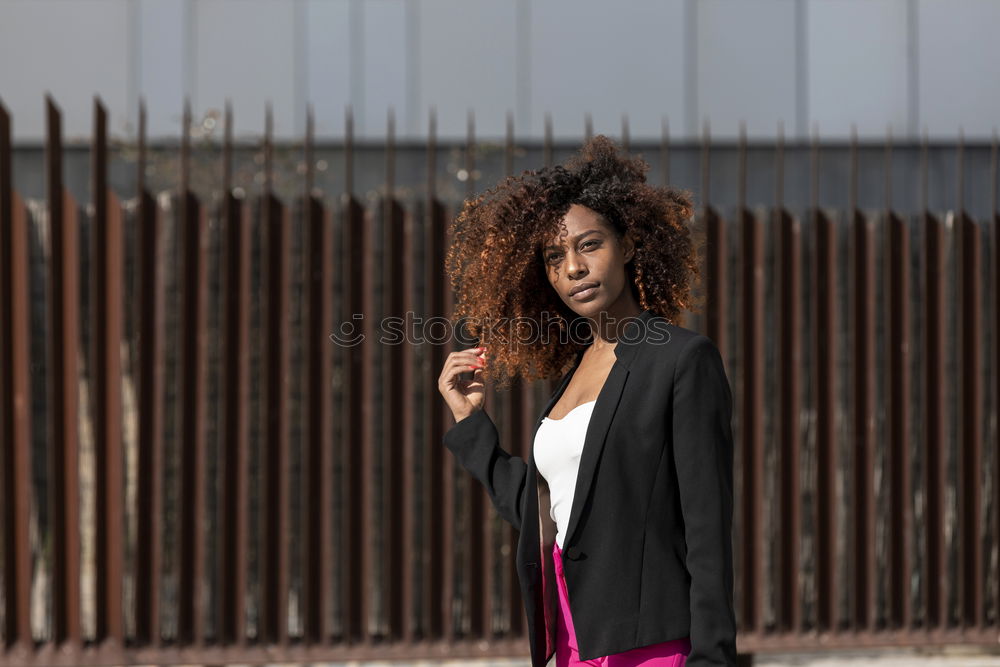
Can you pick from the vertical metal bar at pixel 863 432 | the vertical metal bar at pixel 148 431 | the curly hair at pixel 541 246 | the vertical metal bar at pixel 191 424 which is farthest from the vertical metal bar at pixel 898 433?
the vertical metal bar at pixel 148 431

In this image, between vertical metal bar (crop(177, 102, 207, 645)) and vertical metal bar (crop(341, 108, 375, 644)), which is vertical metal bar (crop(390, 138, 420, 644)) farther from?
vertical metal bar (crop(177, 102, 207, 645))

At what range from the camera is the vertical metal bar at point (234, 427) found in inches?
162

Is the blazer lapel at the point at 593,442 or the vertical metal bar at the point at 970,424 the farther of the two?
the vertical metal bar at the point at 970,424

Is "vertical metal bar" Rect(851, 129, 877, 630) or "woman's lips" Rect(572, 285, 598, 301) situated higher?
"woman's lips" Rect(572, 285, 598, 301)

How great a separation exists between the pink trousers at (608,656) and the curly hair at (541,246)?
1.72ft

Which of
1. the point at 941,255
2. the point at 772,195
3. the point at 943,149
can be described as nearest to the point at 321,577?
the point at 941,255

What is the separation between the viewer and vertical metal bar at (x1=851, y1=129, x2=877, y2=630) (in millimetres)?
4355

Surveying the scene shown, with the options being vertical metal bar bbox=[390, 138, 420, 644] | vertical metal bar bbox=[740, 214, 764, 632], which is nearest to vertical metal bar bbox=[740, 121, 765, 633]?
vertical metal bar bbox=[740, 214, 764, 632]

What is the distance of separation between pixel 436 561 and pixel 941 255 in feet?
8.93

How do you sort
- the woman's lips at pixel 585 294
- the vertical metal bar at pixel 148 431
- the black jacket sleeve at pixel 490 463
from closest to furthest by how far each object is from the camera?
the woman's lips at pixel 585 294 → the black jacket sleeve at pixel 490 463 → the vertical metal bar at pixel 148 431

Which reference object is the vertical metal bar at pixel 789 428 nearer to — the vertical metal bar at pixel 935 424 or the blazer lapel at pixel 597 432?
the vertical metal bar at pixel 935 424

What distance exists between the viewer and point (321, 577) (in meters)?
4.19

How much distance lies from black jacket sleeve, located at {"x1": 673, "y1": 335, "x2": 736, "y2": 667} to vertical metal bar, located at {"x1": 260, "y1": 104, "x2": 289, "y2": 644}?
263 centimetres

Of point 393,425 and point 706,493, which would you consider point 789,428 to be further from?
point 706,493
